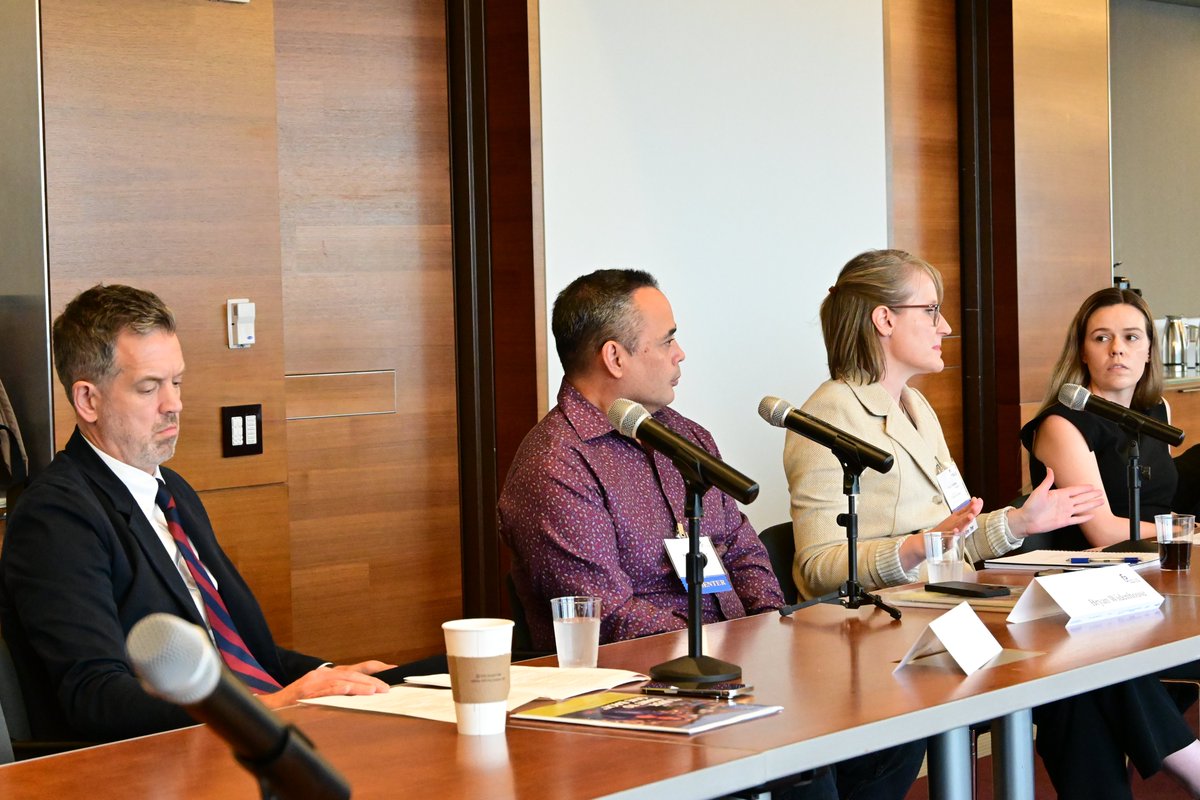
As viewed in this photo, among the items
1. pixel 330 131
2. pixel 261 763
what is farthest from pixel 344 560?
pixel 261 763

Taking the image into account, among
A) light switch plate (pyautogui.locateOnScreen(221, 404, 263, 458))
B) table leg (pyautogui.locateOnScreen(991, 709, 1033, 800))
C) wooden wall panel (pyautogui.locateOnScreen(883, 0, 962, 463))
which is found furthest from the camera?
wooden wall panel (pyautogui.locateOnScreen(883, 0, 962, 463))

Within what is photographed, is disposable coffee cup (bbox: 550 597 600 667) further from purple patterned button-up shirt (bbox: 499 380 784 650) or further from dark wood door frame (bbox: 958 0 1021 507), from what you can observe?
dark wood door frame (bbox: 958 0 1021 507)

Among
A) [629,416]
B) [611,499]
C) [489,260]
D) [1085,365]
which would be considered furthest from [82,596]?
[1085,365]

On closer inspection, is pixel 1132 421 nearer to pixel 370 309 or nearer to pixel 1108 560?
pixel 1108 560

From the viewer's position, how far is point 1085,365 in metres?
4.22

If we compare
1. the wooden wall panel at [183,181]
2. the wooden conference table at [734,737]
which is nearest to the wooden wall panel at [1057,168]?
the wooden wall panel at [183,181]

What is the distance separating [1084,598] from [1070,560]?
2.27 ft

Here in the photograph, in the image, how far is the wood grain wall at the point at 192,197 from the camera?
3879mm

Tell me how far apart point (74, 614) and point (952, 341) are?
488 centimetres

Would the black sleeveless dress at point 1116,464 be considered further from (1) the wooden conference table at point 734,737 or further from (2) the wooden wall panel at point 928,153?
(2) the wooden wall panel at point 928,153

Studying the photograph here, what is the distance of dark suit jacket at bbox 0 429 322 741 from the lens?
7.22 ft

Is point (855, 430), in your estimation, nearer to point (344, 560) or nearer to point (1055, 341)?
Answer: point (344, 560)

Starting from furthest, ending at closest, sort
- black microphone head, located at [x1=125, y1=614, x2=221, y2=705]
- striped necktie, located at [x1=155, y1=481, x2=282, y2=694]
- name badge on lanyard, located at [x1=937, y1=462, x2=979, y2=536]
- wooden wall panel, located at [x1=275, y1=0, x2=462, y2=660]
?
1. wooden wall panel, located at [x1=275, y1=0, x2=462, y2=660]
2. name badge on lanyard, located at [x1=937, y1=462, x2=979, y2=536]
3. striped necktie, located at [x1=155, y1=481, x2=282, y2=694]
4. black microphone head, located at [x1=125, y1=614, x2=221, y2=705]

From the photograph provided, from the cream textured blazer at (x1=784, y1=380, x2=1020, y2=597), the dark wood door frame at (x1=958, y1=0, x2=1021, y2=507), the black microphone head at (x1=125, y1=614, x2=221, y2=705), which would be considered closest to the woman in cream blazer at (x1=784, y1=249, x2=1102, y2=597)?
the cream textured blazer at (x1=784, y1=380, x2=1020, y2=597)
